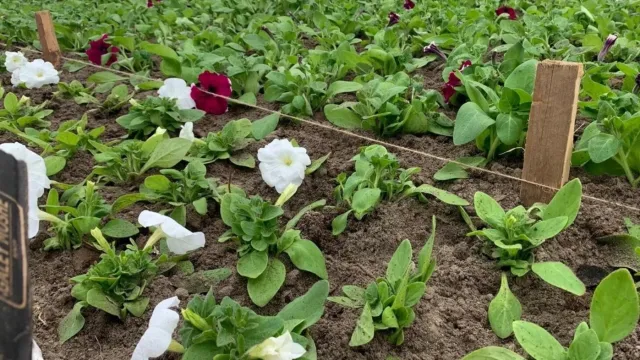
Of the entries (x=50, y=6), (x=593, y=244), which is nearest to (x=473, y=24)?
(x=593, y=244)

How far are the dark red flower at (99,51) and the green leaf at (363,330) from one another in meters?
A: 2.67

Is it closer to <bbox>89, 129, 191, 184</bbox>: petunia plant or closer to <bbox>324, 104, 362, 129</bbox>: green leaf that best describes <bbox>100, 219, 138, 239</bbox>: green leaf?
<bbox>89, 129, 191, 184</bbox>: petunia plant

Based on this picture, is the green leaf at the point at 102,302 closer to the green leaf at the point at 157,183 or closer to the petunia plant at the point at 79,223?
the petunia plant at the point at 79,223

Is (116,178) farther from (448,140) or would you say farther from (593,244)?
(593,244)

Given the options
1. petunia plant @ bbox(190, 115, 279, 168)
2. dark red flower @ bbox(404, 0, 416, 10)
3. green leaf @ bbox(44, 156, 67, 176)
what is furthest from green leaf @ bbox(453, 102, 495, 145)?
dark red flower @ bbox(404, 0, 416, 10)

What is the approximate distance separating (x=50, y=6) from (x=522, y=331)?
4.94 meters

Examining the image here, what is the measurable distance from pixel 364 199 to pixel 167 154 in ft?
2.58

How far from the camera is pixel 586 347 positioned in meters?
1.33

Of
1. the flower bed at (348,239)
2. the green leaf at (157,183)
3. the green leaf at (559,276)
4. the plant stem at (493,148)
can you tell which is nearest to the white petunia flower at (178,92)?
the flower bed at (348,239)

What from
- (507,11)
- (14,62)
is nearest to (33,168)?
(14,62)

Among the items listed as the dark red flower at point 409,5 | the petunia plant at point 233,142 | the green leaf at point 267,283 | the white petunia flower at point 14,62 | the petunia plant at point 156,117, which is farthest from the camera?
the dark red flower at point 409,5

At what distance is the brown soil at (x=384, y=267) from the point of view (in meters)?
1.57

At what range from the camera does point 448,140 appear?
2512mm

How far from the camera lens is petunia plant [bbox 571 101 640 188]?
2.03 m
